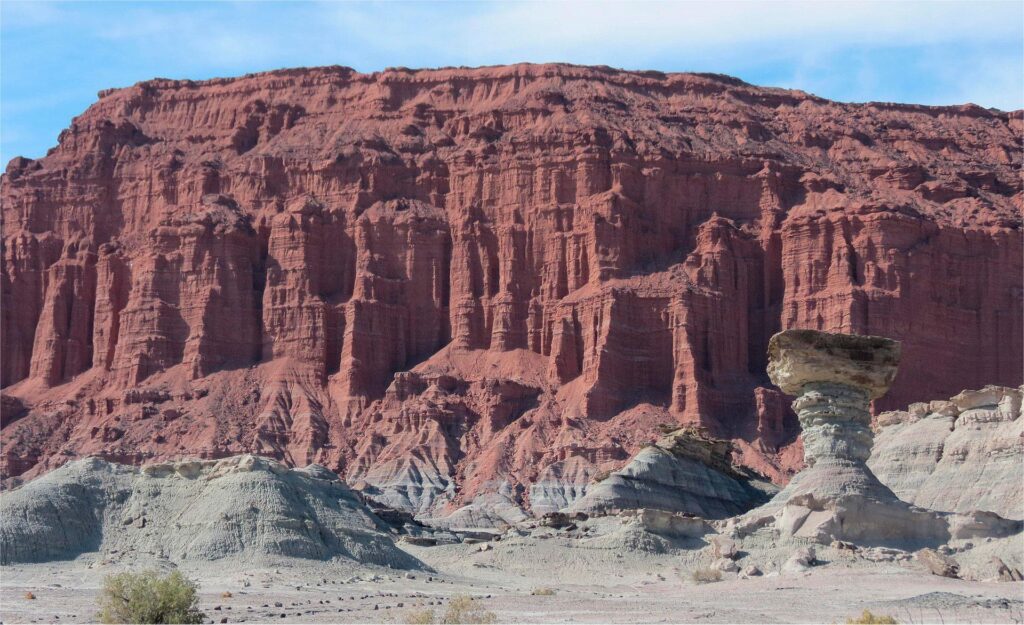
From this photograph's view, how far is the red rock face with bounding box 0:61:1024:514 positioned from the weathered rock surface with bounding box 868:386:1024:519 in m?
26.0

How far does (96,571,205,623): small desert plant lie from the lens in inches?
2709

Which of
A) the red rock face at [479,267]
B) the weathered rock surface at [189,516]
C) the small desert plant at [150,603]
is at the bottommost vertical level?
the small desert plant at [150,603]

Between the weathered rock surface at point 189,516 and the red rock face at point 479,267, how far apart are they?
39.0 metres

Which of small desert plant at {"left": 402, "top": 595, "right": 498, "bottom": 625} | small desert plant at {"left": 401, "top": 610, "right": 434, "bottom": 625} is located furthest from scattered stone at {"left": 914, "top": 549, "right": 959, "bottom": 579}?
small desert plant at {"left": 401, "top": 610, "right": 434, "bottom": 625}

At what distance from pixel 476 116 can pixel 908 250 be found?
1482 inches

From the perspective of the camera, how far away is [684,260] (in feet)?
512

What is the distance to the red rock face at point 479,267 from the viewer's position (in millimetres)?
147125

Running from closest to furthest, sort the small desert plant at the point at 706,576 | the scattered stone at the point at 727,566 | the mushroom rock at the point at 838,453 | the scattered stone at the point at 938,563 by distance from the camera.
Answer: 1. the scattered stone at the point at 938,563
2. the small desert plant at the point at 706,576
3. the scattered stone at the point at 727,566
4. the mushroom rock at the point at 838,453

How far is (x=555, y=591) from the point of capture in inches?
3452

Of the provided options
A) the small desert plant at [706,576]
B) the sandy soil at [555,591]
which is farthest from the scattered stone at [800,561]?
the small desert plant at [706,576]

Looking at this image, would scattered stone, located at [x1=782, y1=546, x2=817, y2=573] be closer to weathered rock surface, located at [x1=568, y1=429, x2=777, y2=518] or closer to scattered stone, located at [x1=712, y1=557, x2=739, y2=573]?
scattered stone, located at [x1=712, y1=557, x2=739, y2=573]

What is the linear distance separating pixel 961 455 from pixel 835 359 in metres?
11.6

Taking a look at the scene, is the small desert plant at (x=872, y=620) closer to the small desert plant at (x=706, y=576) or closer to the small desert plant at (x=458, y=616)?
the small desert plant at (x=458, y=616)

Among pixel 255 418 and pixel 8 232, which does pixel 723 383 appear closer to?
pixel 255 418
